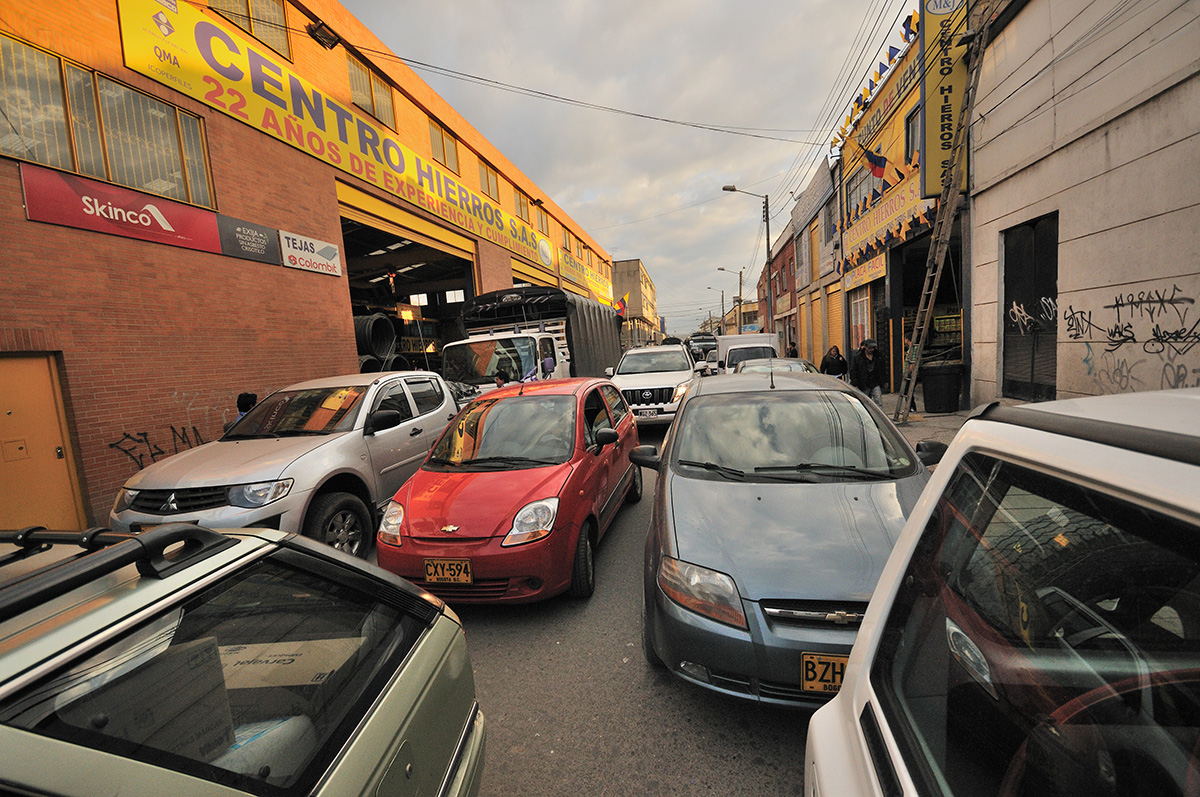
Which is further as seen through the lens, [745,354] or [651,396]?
[745,354]

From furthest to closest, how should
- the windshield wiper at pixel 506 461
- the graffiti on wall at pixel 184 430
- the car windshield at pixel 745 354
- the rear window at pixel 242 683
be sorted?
the car windshield at pixel 745 354, the graffiti on wall at pixel 184 430, the windshield wiper at pixel 506 461, the rear window at pixel 242 683

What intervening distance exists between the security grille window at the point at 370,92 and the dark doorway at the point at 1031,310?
1446cm

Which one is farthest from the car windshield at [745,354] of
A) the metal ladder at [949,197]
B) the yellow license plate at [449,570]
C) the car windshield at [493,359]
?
the yellow license plate at [449,570]

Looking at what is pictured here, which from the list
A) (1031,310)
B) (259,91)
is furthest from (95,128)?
(1031,310)

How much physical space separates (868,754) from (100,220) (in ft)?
31.4

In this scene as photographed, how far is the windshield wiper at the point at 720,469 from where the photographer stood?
3244mm

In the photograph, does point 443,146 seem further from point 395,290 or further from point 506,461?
point 506,461

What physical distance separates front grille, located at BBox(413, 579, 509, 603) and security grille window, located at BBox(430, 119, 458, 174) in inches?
619

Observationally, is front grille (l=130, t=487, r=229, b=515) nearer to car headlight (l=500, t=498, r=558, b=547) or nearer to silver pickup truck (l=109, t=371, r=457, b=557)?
silver pickup truck (l=109, t=371, r=457, b=557)

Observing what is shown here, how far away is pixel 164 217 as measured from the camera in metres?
7.51

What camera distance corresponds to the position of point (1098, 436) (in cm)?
81

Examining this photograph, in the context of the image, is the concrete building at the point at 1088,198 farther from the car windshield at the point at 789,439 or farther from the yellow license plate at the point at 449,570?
the yellow license plate at the point at 449,570

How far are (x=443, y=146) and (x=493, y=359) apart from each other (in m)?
9.75

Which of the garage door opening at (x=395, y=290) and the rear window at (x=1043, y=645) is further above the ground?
the garage door opening at (x=395, y=290)
